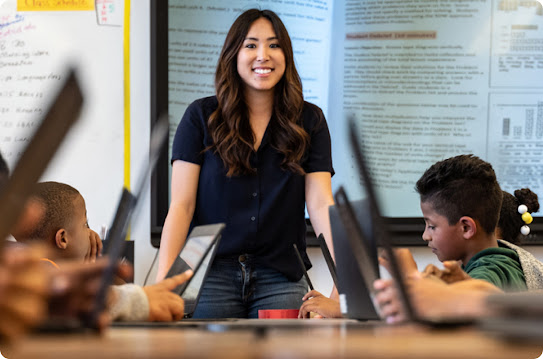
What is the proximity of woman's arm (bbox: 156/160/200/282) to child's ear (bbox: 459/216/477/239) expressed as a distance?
0.82 metres

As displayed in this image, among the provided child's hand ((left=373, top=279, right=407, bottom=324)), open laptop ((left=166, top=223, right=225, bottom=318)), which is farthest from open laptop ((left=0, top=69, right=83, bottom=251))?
open laptop ((left=166, top=223, right=225, bottom=318))

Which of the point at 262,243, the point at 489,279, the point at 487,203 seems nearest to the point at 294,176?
the point at 262,243

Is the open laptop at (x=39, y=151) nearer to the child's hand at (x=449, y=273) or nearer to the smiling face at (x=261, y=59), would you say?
→ the child's hand at (x=449, y=273)

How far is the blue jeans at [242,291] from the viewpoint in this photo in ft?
6.37

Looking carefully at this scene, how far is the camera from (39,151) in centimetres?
70

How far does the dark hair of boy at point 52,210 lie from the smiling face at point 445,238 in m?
1.12

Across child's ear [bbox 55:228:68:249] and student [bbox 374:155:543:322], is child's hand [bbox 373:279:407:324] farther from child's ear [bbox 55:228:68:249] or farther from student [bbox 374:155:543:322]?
child's ear [bbox 55:228:68:249]

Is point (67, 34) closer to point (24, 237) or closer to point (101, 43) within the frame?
point (101, 43)

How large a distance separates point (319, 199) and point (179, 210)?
1.42 feet

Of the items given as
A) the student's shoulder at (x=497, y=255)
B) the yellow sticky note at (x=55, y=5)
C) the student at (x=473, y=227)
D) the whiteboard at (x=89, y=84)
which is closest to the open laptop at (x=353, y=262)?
the student at (x=473, y=227)

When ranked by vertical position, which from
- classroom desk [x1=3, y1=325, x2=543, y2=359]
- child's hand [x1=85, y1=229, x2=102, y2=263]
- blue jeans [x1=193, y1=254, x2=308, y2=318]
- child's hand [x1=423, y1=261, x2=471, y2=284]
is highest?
classroom desk [x1=3, y1=325, x2=543, y2=359]

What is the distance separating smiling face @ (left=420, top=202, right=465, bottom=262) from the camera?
6.35 feet

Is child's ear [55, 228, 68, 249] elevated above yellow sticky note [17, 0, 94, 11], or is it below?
below

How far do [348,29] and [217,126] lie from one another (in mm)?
1065
